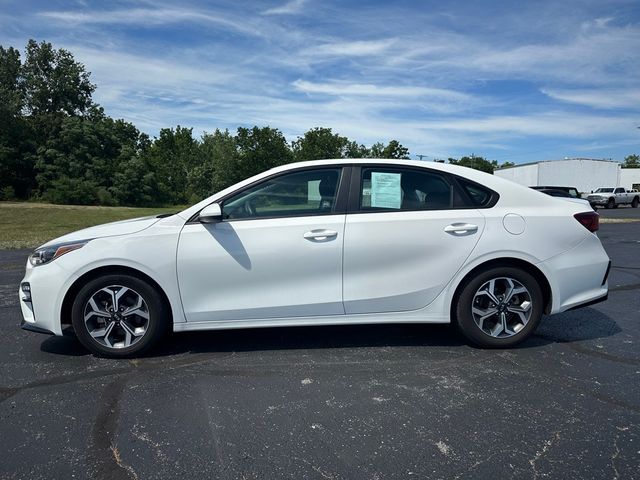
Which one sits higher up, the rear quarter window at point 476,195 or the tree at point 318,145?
the tree at point 318,145

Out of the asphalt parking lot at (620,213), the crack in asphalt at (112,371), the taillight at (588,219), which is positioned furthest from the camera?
the asphalt parking lot at (620,213)

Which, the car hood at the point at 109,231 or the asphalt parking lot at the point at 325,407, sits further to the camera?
the car hood at the point at 109,231

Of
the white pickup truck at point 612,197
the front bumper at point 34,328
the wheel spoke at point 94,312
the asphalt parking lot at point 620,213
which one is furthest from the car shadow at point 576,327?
the white pickup truck at point 612,197

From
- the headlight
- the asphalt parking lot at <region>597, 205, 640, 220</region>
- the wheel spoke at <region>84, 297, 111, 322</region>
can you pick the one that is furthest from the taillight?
the asphalt parking lot at <region>597, 205, 640, 220</region>

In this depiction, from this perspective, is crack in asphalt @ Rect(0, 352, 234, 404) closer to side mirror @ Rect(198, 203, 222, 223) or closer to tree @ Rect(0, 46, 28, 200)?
side mirror @ Rect(198, 203, 222, 223)

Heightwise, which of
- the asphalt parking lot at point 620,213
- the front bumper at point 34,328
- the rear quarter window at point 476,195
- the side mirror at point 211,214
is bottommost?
the asphalt parking lot at point 620,213

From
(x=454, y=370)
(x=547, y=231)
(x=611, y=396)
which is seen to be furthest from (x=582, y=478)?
(x=547, y=231)

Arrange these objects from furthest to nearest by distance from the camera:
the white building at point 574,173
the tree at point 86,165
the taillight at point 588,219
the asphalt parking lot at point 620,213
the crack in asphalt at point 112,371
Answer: the white building at point 574,173 → the tree at point 86,165 → the asphalt parking lot at point 620,213 → the taillight at point 588,219 → the crack in asphalt at point 112,371

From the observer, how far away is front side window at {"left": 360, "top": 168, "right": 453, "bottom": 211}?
13.1 feet

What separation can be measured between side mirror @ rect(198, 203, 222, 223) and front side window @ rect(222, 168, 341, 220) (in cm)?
15

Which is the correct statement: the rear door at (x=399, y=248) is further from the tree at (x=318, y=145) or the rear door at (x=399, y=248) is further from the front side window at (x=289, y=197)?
the tree at (x=318, y=145)

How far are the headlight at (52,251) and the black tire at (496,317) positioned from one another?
10.4 ft

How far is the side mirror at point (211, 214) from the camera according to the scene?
3.69m

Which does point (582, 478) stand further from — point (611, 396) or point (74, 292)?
point (74, 292)
